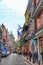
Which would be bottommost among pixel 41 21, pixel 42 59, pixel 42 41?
pixel 42 59

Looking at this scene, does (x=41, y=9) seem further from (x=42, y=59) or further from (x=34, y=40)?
(x=34, y=40)

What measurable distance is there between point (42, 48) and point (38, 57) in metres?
1.82

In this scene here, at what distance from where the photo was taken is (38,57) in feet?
144

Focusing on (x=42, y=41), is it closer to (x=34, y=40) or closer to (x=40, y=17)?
(x=40, y=17)

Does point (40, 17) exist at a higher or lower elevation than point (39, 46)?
higher

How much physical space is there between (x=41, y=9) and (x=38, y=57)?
8013mm

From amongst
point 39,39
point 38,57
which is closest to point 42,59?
point 38,57

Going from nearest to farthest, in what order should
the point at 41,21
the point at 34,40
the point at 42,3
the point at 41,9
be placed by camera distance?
1. the point at 42,3
2. the point at 41,9
3. the point at 41,21
4. the point at 34,40

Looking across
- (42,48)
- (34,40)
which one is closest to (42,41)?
(42,48)

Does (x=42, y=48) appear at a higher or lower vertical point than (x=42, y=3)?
lower

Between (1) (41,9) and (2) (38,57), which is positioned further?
(2) (38,57)

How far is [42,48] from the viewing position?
43.1m

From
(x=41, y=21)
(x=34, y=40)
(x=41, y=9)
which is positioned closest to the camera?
(x=41, y=9)

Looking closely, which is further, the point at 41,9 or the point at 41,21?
the point at 41,21
